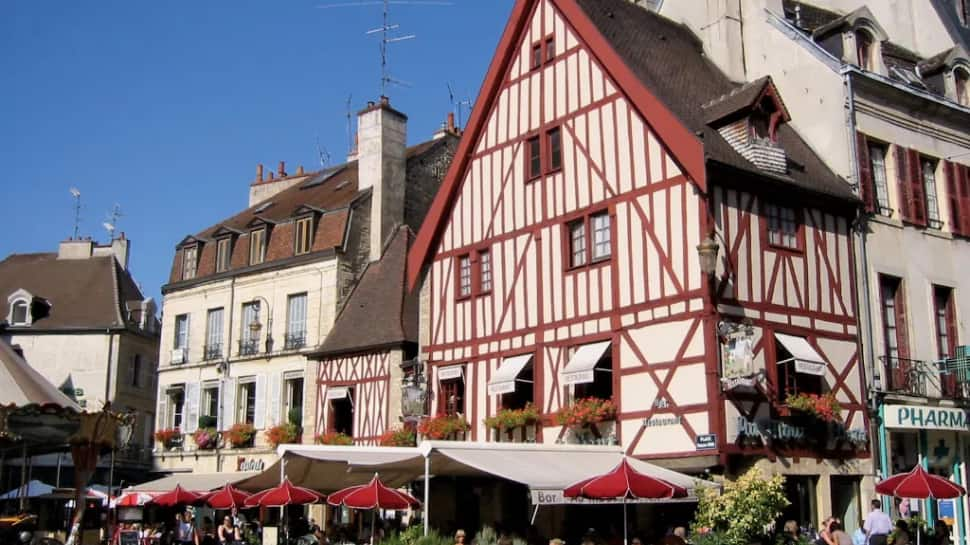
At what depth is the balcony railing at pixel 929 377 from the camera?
16766 millimetres

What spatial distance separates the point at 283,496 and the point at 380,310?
28.8 feet

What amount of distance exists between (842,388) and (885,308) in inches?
78.0

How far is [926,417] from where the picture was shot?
54.7 feet

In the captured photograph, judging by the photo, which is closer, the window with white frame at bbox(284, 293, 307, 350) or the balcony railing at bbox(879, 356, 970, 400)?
the balcony railing at bbox(879, 356, 970, 400)

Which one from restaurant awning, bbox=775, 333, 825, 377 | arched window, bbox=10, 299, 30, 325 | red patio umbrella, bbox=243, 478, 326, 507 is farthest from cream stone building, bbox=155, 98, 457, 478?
restaurant awning, bbox=775, 333, 825, 377

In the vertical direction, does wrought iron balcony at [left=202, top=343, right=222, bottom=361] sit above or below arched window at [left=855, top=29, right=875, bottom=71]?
below

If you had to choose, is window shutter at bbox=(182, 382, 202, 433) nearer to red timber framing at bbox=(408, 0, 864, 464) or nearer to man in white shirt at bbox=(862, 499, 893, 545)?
red timber framing at bbox=(408, 0, 864, 464)

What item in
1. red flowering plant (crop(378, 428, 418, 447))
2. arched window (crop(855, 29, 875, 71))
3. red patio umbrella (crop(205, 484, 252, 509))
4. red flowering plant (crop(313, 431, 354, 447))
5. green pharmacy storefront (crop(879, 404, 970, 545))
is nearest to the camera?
green pharmacy storefront (crop(879, 404, 970, 545))

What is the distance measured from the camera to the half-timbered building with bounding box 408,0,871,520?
49.8 feet

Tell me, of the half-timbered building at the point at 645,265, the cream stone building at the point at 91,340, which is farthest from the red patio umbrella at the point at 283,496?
the cream stone building at the point at 91,340

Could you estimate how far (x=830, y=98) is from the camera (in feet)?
58.0

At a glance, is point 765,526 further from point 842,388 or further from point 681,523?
point 842,388

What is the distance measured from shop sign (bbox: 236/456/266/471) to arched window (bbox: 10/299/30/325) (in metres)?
12.1

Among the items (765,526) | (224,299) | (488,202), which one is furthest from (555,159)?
(224,299)
